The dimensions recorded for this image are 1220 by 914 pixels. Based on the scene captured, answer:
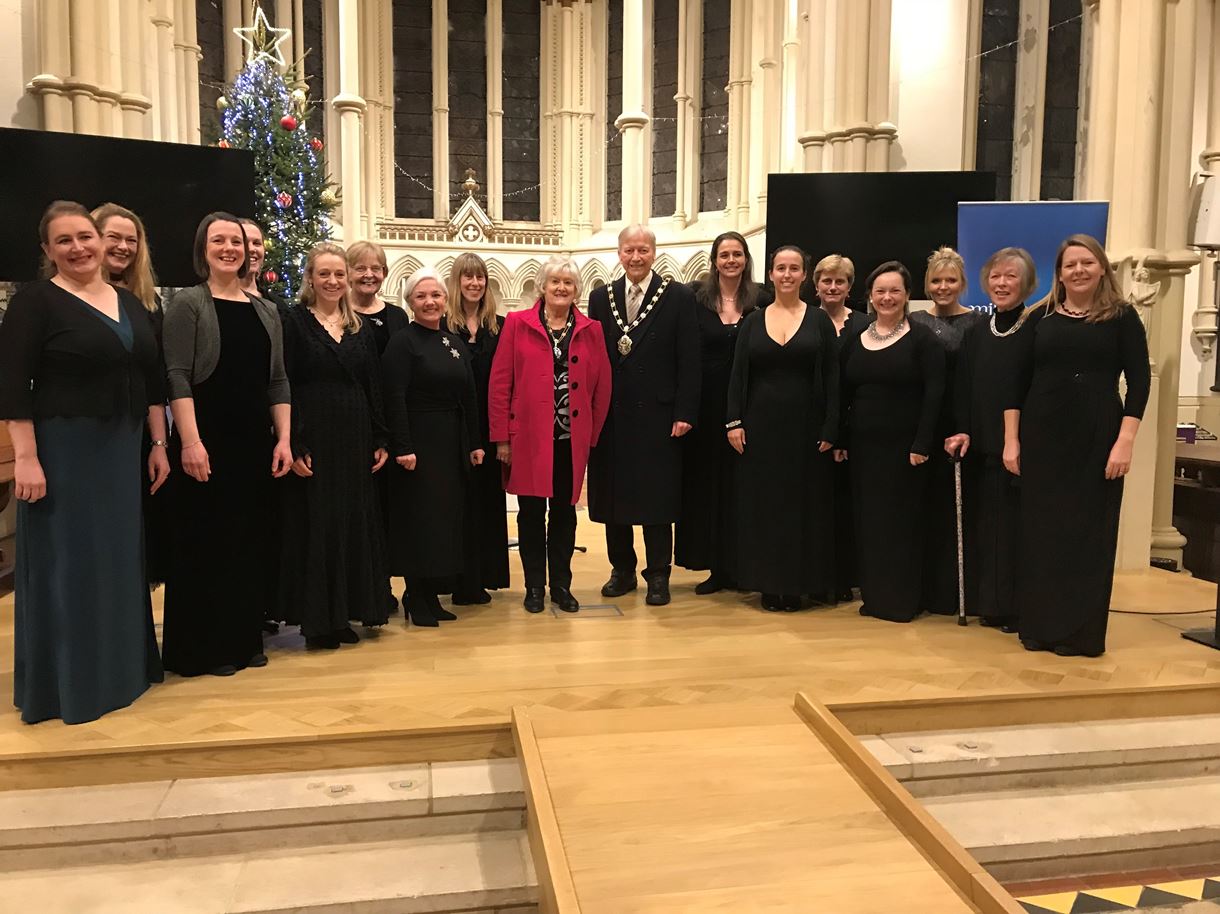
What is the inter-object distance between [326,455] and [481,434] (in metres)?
0.71

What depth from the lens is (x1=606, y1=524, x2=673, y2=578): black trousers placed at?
4055mm

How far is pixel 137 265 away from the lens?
10.1ft

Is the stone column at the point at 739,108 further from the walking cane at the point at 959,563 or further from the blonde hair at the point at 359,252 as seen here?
the blonde hair at the point at 359,252

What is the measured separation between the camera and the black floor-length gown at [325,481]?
10.8 feet

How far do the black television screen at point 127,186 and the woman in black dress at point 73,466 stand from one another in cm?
234

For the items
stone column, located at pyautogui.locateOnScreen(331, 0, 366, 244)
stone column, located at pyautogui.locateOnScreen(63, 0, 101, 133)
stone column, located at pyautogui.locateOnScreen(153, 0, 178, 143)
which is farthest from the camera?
stone column, located at pyautogui.locateOnScreen(331, 0, 366, 244)

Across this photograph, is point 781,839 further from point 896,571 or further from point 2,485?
point 2,485

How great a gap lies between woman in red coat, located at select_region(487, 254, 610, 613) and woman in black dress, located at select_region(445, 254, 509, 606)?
0.12 m

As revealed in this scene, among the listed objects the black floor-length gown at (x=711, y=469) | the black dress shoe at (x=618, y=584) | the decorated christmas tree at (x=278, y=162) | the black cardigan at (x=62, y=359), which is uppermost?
the decorated christmas tree at (x=278, y=162)

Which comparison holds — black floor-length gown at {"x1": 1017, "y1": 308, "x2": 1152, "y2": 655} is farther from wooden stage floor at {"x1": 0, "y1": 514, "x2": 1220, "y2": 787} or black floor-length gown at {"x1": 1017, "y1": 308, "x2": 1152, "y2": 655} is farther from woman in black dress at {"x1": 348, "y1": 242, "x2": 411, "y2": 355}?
woman in black dress at {"x1": 348, "y1": 242, "x2": 411, "y2": 355}

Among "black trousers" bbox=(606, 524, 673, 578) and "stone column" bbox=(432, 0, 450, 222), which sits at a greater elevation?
"stone column" bbox=(432, 0, 450, 222)

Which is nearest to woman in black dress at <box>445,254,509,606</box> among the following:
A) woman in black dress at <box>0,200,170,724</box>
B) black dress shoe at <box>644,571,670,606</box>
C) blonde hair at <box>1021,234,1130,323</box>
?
black dress shoe at <box>644,571,670,606</box>

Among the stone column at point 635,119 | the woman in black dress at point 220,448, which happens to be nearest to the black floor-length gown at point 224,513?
the woman in black dress at point 220,448

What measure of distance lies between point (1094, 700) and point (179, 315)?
311 centimetres
